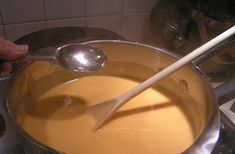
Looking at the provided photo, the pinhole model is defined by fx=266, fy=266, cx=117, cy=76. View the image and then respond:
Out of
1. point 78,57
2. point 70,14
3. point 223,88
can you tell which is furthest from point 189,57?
point 70,14

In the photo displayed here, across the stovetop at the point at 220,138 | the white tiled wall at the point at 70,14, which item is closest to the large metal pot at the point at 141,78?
the stovetop at the point at 220,138

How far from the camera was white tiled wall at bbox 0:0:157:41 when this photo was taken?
70 centimetres

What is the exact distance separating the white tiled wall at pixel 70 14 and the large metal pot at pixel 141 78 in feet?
0.61

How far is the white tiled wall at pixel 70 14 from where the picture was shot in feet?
2.30

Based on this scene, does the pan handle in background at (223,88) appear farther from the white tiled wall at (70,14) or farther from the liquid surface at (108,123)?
the white tiled wall at (70,14)

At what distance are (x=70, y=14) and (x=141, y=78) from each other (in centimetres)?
28

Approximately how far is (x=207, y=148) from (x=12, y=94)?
307 mm

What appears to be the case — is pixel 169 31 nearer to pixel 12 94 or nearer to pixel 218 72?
pixel 218 72

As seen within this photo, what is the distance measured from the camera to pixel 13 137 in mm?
404

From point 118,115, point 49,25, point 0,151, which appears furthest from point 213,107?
point 49,25

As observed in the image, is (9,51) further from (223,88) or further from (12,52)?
(223,88)

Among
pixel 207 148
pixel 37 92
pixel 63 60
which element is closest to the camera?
pixel 207 148

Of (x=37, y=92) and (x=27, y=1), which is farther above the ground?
(x=27, y=1)

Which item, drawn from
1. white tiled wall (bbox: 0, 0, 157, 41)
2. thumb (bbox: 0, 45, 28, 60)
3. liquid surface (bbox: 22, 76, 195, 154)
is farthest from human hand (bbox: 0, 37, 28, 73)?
white tiled wall (bbox: 0, 0, 157, 41)
